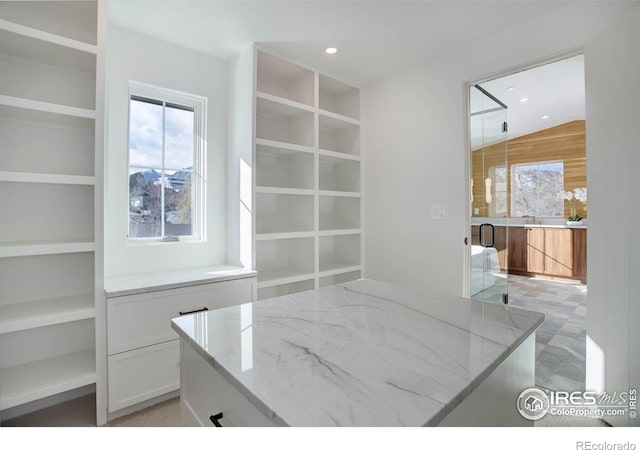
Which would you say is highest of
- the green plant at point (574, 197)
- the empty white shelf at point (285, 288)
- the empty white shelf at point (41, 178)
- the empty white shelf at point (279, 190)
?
the green plant at point (574, 197)

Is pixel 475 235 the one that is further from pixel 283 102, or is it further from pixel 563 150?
pixel 563 150

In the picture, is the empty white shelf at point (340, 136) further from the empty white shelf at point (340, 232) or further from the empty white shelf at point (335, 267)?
the empty white shelf at point (335, 267)

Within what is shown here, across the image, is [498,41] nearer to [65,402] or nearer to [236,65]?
[236,65]

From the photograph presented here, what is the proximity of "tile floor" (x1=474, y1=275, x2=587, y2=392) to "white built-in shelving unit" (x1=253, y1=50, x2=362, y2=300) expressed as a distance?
5.09 ft

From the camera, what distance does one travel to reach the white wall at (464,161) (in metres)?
1.81

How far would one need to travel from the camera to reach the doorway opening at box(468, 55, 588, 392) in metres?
2.81

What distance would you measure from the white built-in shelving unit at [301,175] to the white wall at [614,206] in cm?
189

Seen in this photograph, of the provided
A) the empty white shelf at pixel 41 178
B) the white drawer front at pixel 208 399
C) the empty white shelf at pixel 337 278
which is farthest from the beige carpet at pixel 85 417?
the empty white shelf at pixel 337 278

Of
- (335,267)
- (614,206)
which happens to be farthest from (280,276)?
(614,206)

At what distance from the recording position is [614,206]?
6.08ft

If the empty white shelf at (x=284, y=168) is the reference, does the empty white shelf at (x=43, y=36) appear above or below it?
above

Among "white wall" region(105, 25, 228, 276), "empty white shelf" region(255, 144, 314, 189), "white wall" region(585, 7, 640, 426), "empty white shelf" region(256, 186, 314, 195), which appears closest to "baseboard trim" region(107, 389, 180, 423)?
"white wall" region(105, 25, 228, 276)

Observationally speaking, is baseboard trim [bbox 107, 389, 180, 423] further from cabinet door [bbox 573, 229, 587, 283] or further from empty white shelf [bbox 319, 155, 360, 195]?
cabinet door [bbox 573, 229, 587, 283]

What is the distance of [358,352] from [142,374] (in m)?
1.76
